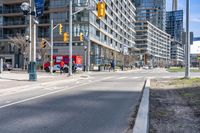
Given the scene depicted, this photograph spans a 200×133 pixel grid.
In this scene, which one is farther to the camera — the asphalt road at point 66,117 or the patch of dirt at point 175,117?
the asphalt road at point 66,117

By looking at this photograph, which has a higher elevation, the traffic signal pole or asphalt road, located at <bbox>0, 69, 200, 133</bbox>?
the traffic signal pole

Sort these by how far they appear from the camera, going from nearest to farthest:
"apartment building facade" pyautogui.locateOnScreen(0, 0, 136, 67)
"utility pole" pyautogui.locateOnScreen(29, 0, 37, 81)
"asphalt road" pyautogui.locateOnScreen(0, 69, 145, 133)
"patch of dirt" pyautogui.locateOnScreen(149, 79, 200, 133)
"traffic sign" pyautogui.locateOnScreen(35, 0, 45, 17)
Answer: "patch of dirt" pyautogui.locateOnScreen(149, 79, 200, 133) < "asphalt road" pyautogui.locateOnScreen(0, 69, 145, 133) < "traffic sign" pyautogui.locateOnScreen(35, 0, 45, 17) < "utility pole" pyautogui.locateOnScreen(29, 0, 37, 81) < "apartment building facade" pyautogui.locateOnScreen(0, 0, 136, 67)

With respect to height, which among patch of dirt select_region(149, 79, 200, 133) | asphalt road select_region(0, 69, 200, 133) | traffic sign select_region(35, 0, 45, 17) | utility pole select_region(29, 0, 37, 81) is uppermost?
traffic sign select_region(35, 0, 45, 17)

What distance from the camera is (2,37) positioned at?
298 ft

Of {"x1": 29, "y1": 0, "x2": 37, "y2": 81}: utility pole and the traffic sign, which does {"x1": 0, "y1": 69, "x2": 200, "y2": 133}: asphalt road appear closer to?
{"x1": 29, "y1": 0, "x2": 37, "y2": 81}: utility pole

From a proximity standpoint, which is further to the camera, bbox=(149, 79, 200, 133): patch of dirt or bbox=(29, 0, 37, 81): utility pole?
bbox=(29, 0, 37, 81): utility pole

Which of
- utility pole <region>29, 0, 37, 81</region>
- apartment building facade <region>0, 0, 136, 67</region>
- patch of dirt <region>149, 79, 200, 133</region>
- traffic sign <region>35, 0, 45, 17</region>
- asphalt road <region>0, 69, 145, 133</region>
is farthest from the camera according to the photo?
apartment building facade <region>0, 0, 136, 67</region>

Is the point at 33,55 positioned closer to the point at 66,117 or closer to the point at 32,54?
the point at 32,54

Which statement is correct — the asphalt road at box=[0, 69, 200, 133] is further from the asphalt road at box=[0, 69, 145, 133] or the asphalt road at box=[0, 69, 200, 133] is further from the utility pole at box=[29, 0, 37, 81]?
the utility pole at box=[29, 0, 37, 81]

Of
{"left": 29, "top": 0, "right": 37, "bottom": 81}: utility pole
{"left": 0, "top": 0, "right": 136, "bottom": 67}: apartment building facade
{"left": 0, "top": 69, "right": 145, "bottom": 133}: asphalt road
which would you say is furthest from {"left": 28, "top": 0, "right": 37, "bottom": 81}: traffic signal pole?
{"left": 0, "top": 0, "right": 136, "bottom": 67}: apartment building facade

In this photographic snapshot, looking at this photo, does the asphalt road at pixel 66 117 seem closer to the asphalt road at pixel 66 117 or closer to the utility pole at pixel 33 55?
the asphalt road at pixel 66 117

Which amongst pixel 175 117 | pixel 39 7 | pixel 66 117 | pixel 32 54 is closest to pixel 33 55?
pixel 32 54

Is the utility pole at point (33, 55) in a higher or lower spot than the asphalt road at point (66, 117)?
higher

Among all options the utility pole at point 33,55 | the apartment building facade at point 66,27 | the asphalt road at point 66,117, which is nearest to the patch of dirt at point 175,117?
the asphalt road at point 66,117
